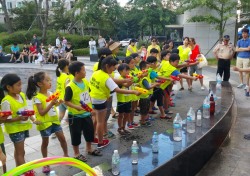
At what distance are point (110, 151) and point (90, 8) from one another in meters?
23.1

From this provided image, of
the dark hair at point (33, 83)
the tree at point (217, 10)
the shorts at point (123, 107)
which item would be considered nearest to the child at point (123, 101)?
the shorts at point (123, 107)

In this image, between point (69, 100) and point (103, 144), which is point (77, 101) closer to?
point (69, 100)

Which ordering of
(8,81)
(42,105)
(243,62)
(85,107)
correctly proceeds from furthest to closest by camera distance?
(243,62), (85,107), (42,105), (8,81)

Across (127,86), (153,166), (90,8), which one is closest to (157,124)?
(127,86)

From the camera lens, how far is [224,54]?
29.2 feet

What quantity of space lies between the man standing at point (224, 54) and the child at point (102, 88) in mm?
5427

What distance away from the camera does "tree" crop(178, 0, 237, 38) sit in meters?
17.2

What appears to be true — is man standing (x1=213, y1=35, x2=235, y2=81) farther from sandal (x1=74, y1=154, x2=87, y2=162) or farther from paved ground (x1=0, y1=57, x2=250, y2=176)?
sandal (x1=74, y1=154, x2=87, y2=162)

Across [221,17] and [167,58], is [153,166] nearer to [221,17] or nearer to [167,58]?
Answer: [167,58]

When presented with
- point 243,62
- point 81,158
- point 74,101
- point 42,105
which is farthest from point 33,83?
point 243,62

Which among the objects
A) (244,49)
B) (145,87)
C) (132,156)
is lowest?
(132,156)

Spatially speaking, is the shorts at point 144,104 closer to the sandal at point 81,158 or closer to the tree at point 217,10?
the sandal at point 81,158

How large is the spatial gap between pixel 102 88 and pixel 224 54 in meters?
5.72

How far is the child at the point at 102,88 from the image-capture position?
4.46m
